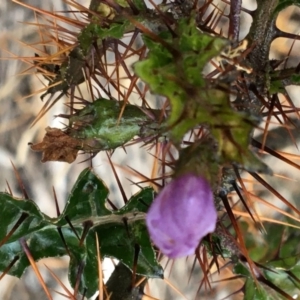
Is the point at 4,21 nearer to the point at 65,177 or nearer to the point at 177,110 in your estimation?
the point at 65,177

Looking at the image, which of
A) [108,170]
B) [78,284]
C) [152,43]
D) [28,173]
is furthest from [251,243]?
[152,43]

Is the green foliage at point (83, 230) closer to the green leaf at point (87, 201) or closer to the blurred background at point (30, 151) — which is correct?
the green leaf at point (87, 201)

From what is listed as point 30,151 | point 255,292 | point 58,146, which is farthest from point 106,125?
point 30,151

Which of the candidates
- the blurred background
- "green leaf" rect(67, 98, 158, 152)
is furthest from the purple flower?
the blurred background

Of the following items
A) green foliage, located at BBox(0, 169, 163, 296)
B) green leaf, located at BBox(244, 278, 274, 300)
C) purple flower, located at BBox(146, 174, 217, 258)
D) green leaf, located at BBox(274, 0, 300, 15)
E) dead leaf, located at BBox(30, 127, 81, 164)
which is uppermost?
green leaf, located at BBox(274, 0, 300, 15)

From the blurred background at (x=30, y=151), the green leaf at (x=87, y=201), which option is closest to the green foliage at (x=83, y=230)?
the green leaf at (x=87, y=201)

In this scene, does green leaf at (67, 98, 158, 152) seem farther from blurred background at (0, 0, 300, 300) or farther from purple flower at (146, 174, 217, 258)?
blurred background at (0, 0, 300, 300)
